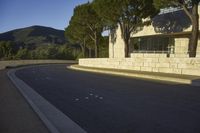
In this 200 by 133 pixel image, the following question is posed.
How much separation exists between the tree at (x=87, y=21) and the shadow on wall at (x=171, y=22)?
39.3ft

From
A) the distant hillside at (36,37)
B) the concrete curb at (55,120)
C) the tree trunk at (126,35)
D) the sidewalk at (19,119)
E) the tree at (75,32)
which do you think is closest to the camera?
the concrete curb at (55,120)

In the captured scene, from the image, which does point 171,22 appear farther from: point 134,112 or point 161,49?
point 134,112

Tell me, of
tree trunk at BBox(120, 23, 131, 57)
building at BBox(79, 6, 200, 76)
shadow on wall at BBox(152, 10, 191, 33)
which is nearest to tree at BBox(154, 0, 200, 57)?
building at BBox(79, 6, 200, 76)

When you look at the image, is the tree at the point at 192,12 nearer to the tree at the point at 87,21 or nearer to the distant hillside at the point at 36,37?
the tree at the point at 87,21

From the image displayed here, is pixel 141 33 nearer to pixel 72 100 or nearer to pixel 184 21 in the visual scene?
pixel 184 21

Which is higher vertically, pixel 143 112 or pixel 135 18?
pixel 135 18

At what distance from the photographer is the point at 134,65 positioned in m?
33.5

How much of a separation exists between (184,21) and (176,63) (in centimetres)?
1489

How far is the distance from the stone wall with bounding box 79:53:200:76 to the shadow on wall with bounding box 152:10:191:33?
323 inches

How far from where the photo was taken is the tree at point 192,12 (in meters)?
25.9

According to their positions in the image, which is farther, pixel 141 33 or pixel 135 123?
pixel 141 33

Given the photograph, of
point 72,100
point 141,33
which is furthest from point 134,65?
point 72,100

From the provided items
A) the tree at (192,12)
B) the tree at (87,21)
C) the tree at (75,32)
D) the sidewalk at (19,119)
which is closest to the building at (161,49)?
the tree at (192,12)

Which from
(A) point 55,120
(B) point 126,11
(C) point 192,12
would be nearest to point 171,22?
(B) point 126,11
